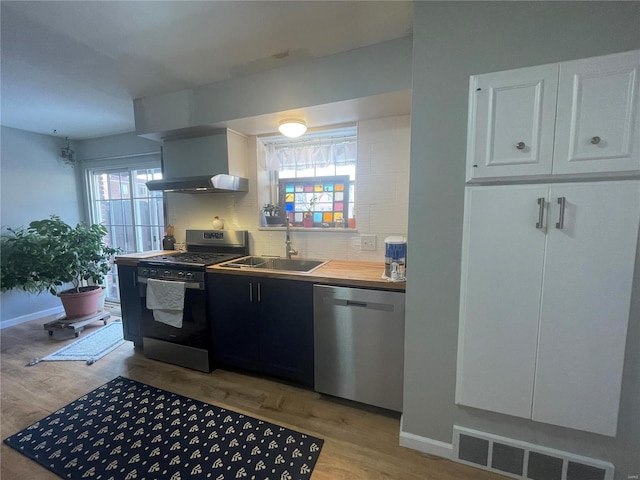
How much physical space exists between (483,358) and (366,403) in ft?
2.77

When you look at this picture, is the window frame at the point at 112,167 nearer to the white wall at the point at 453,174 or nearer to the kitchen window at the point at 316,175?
the kitchen window at the point at 316,175

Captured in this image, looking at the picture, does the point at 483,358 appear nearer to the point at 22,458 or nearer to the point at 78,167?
the point at 22,458

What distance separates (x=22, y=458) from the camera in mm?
1471

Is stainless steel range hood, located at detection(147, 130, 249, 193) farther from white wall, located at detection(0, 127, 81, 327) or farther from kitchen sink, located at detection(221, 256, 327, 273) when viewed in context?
white wall, located at detection(0, 127, 81, 327)

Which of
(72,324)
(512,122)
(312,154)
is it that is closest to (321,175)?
(312,154)

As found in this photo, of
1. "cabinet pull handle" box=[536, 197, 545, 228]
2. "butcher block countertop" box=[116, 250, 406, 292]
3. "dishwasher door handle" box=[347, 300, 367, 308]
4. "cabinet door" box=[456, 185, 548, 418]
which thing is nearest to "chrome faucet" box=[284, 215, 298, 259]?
"butcher block countertop" box=[116, 250, 406, 292]

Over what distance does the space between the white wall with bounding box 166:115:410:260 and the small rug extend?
5.65 ft

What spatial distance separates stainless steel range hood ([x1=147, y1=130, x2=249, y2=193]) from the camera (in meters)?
2.40

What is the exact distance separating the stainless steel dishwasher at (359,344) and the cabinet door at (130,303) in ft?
6.11

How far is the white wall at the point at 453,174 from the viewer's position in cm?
111

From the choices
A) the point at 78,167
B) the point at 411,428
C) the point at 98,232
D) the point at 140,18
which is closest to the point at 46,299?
the point at 98,232

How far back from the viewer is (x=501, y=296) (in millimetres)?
1278

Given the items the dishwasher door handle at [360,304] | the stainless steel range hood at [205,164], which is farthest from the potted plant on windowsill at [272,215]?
the dishwasher door handle at [360,304]

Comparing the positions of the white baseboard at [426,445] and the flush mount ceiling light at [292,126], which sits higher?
the flush mount ceiling light at [292,126]
